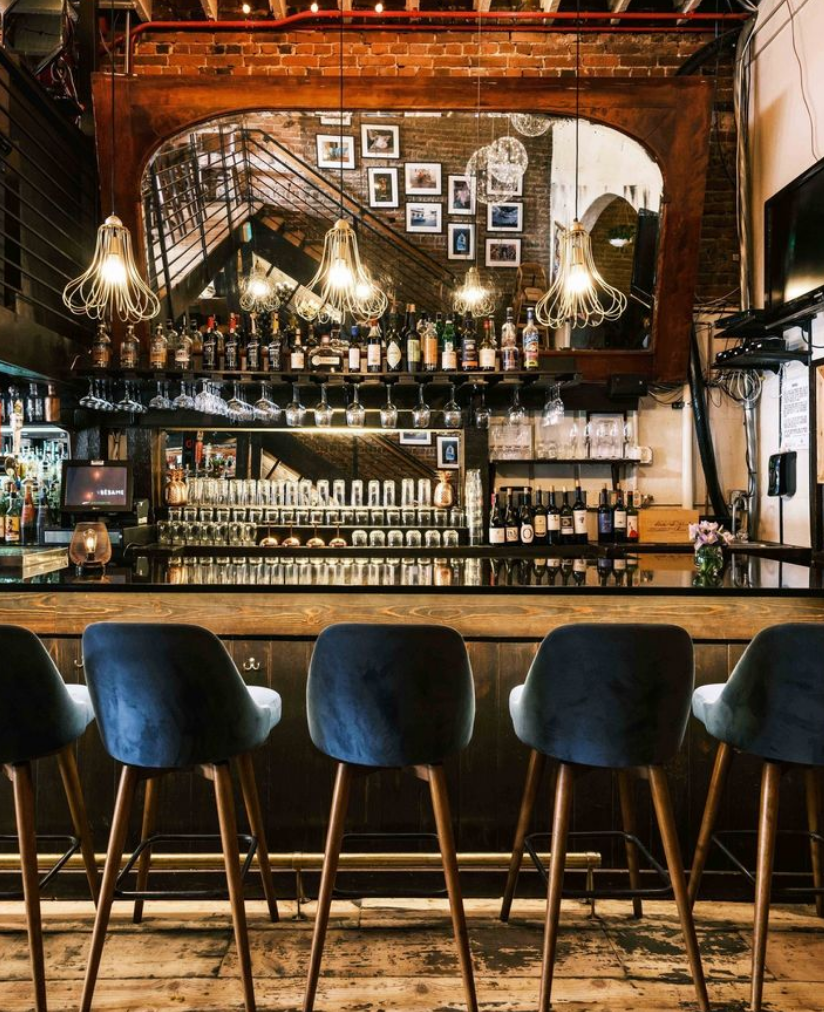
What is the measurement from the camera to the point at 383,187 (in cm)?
470

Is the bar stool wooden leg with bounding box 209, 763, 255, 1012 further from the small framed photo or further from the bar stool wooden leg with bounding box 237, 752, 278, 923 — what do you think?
the small framed photo

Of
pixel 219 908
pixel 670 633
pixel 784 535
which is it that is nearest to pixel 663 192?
pixel 784 535

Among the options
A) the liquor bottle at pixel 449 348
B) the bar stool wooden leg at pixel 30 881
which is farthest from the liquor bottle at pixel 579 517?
the bar stool wooden leg at pixel 30 881

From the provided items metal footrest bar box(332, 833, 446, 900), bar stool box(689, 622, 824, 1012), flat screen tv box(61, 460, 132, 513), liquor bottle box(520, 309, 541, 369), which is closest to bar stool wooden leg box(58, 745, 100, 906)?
metal footrest bar box(332, 833, 446, 900)

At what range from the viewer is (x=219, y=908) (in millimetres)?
2291

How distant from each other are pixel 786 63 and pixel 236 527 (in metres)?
4.23

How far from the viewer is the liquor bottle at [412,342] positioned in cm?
429

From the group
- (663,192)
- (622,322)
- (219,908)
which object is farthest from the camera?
(622,322)

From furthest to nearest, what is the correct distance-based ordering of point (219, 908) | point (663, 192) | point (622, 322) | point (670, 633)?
point (622, 322), point (663, 192), point (219, 908), point (670, 633)

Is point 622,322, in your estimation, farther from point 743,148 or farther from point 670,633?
point 670,633

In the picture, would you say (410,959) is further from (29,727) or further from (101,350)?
(101,350)

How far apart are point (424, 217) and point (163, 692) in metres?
3.89

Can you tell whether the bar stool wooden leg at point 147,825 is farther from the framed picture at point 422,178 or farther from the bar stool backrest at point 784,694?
the framed picture at point 422,178

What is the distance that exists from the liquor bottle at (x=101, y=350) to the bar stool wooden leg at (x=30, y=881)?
2.96 meters
